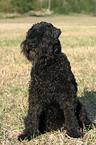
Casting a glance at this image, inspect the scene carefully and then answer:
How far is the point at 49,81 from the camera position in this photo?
306cm

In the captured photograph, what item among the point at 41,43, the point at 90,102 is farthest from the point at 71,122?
the point at 90,102

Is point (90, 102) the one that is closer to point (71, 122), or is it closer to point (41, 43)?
point (71, 122)

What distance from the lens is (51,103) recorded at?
316 centimetres

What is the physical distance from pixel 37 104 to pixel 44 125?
59cm

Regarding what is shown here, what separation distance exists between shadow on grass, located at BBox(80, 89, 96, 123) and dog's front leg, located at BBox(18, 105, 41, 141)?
142 centimetres

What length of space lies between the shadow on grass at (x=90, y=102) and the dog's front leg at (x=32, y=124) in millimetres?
1419

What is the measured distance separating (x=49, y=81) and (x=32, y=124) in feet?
2.78

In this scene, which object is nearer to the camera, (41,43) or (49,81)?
(41,43)

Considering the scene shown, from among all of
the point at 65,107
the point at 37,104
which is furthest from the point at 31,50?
the point at 65,107

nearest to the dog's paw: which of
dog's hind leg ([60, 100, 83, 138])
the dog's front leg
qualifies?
the dog's front leg

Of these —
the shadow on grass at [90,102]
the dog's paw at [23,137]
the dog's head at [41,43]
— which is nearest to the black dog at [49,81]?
the dog's head at [41,43]

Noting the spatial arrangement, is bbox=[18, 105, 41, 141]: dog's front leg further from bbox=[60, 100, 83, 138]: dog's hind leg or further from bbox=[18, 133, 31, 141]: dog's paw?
bbox=[60, 100, 83, 138]: dog's hind leg

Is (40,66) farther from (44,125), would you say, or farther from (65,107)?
(44,125)

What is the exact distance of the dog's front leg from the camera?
10.3 feet
